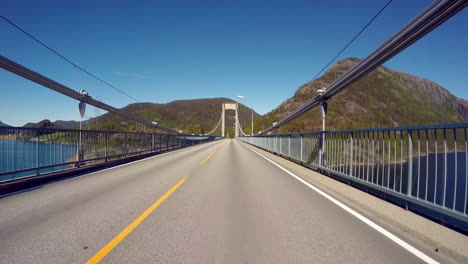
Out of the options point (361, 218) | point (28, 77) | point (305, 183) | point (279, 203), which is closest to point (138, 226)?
point (279, 203)

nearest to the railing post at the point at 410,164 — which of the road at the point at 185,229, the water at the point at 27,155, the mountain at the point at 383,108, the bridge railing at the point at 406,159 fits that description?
the bridge railing at the point at 406,159

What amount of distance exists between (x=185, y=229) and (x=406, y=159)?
4.93 meters

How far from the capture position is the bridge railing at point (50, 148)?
7738mm

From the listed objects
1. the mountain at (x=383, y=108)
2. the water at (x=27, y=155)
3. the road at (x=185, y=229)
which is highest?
the mountain at (x=383, y=108)

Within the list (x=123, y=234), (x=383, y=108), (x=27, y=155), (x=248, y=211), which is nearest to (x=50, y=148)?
(x=27, y=155)

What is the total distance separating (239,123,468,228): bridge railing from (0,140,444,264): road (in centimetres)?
→ 119

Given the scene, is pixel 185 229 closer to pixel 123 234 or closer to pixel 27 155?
pixel 123 234

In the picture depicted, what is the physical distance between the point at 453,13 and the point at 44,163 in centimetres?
1790

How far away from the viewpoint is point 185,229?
12.9 feet

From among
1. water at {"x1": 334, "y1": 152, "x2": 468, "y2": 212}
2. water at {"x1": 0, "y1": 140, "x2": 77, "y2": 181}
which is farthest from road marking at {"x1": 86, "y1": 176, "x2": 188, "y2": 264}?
water at {"x1": 0, "y1": 140, "x2": 77, "y2": 181}

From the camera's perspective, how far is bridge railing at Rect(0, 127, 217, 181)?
7.74 m

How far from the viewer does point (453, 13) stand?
12484 mm

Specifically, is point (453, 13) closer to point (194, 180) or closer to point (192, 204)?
point (194, 180)

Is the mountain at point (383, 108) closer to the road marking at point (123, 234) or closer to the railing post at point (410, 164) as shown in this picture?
the railing post at point (410, 164)
